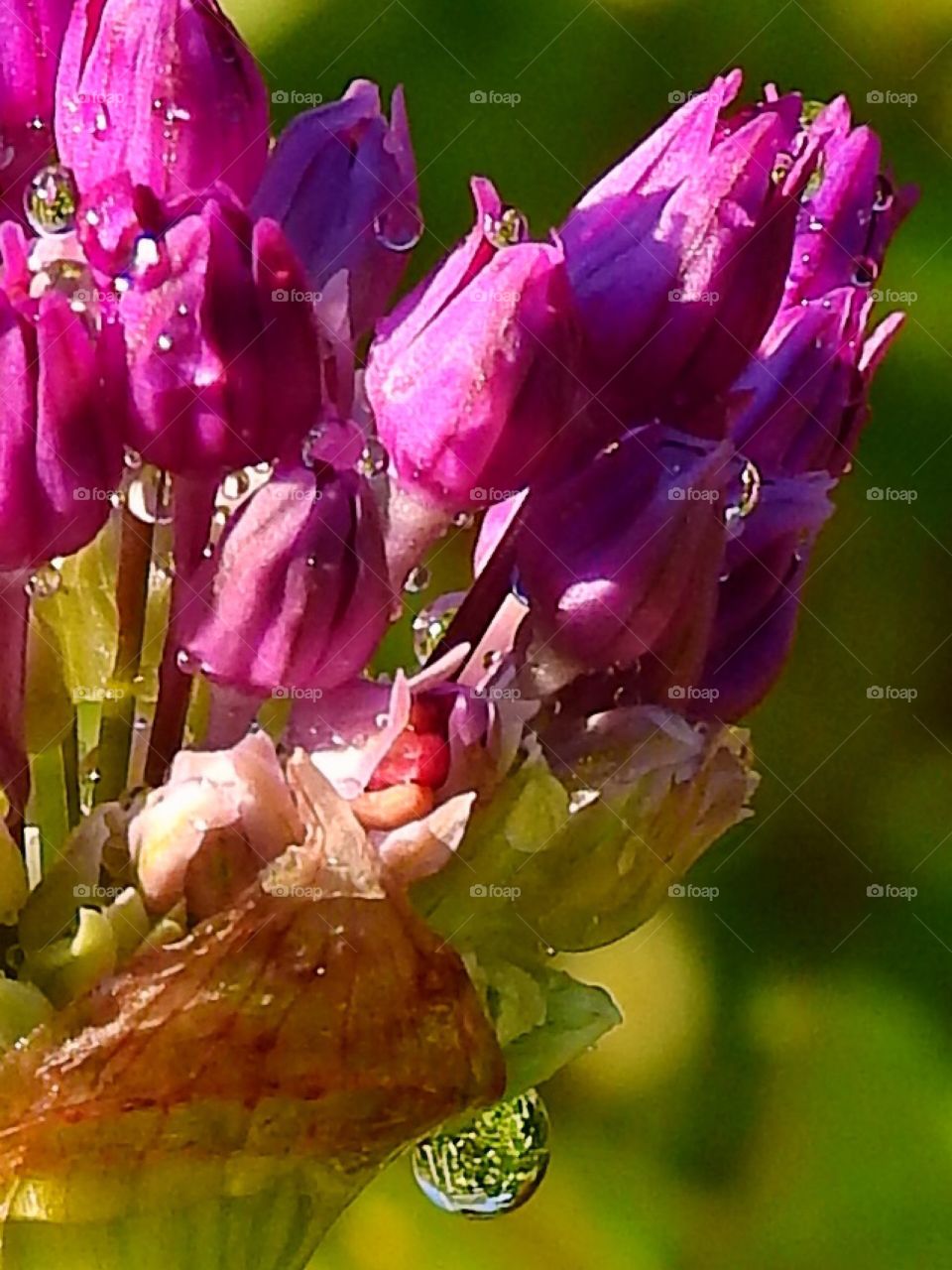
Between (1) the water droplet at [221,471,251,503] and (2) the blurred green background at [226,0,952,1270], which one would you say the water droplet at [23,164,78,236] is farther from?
(2) the blurred green background at [226,0,952,1270]

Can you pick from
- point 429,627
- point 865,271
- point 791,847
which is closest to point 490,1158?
point 429,627

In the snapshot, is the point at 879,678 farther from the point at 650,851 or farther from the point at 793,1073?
the point at 650,851

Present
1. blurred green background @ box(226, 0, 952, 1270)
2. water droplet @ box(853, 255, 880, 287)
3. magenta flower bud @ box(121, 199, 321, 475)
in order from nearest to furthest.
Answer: magenta flower bud @ box(121, 199, 321, 475), water droplet @ box(853, 255, 880, 287), blurred green background @ box(226, 0, 952, 1270)

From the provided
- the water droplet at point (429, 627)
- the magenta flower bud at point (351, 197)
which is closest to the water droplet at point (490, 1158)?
the water droplet at point (429, 627)

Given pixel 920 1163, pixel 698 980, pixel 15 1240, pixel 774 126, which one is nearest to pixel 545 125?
pixel 698 980

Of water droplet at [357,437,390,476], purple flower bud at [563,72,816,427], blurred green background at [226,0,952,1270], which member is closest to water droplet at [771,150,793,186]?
purple flower bud at [563,72,816,427]

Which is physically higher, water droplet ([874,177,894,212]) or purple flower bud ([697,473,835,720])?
water droplet ([874,177,894,212])

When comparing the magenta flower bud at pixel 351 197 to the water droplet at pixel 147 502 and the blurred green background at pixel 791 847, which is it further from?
the blurred green background at pixel 791 847
